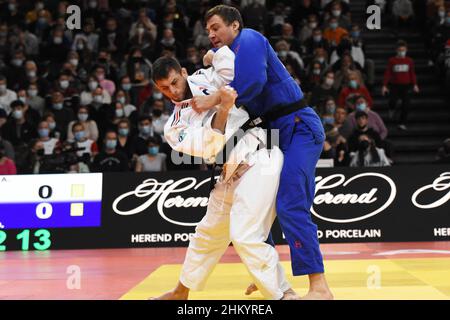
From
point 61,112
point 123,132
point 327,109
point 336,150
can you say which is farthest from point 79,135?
point 336,150

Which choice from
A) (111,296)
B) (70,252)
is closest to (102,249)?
(70,252)

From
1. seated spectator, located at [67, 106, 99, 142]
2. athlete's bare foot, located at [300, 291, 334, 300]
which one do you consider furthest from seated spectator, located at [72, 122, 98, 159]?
athlete's bare foot, located at [300, 291, 334, 300]

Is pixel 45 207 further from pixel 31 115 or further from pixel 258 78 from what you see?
pixel 258 78

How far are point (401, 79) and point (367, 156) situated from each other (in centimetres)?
353

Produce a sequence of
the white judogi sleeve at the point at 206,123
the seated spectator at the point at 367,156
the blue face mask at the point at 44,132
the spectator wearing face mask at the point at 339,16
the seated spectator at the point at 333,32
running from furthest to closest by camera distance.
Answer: the spectator wearing face mask at the point at 339,16
the seated spectator at the point at 333,32
the blue face mask at the point at 44,132
the seated spectator at the point at 367,156
the white judogi sleeve at the point at 206,123

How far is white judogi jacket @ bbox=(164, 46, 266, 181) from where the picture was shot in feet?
17.7

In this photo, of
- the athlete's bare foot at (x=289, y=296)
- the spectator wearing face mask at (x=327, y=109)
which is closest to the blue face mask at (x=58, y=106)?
the spectator wearing face mask at (x=327, y=109)

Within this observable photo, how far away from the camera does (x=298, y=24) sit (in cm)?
1762

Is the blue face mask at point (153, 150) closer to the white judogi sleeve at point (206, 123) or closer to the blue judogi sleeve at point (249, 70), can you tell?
the white judogi sleeve at point (206, 123)

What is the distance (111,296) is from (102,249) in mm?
4879

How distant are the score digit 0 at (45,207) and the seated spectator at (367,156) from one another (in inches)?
191

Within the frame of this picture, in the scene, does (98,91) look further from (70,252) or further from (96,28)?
(70,252)

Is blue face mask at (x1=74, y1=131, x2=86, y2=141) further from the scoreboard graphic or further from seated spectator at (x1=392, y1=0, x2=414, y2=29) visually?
seated spectator at (x1=392, y1=0, x2=414, y2=29)

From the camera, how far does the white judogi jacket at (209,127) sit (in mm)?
5387
